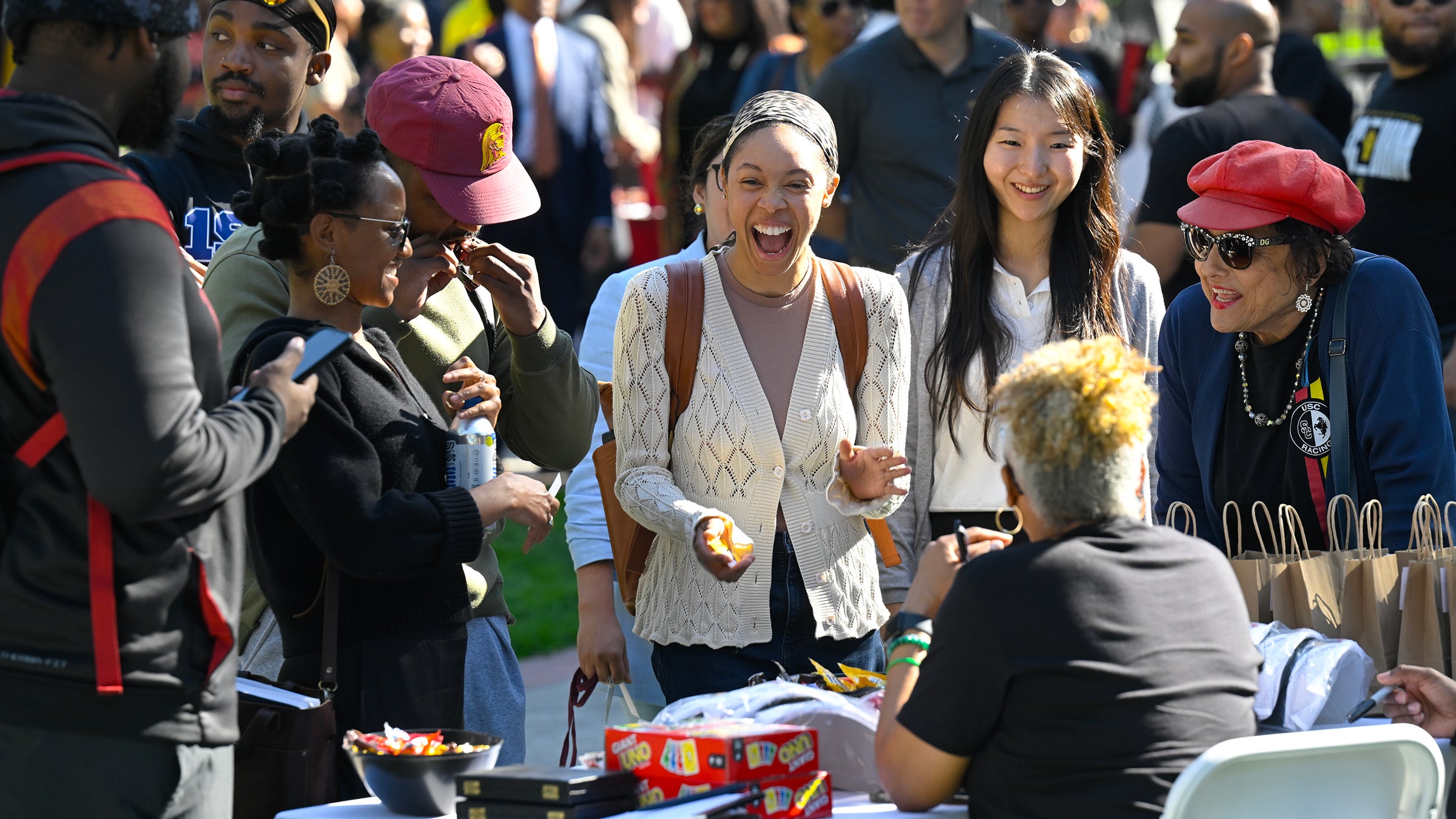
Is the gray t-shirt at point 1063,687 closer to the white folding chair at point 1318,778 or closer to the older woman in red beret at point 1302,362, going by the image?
the white folding chair at point 1318,778

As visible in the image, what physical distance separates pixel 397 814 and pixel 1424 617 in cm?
211

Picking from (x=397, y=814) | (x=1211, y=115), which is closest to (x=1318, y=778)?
(x=397, y=814)

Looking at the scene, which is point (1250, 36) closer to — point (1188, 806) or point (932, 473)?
point (932, 473)

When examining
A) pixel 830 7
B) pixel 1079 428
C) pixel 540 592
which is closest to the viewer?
pixel 1079 428

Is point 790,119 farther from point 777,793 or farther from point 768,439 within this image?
point 777,793

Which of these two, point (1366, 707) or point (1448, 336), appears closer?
point (1366, 707)

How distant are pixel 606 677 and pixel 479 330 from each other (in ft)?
2.78

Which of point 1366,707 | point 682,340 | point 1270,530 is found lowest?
point 1366,707

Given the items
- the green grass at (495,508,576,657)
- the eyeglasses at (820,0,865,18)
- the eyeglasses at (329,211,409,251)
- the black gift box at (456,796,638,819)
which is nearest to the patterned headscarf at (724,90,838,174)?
the eyeglasses at (329,211,409,251)

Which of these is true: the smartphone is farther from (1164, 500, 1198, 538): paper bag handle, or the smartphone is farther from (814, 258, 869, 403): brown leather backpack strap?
(1164, 500, 1198, 538): paper bag handle

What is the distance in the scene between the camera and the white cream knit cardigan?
3240mm

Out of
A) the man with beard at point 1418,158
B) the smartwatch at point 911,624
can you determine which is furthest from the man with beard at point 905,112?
the smartwatch at point 911,624

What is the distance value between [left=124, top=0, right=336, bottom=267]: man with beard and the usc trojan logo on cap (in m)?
0.75

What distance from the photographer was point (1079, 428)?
99.9 inches
